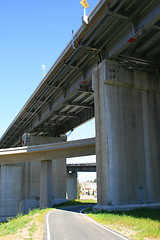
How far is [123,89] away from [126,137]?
448 cm

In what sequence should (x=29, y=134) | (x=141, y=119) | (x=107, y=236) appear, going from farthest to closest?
1. (x=29, y=134)
2. (x=141, y=119)
3. (x=107, y=236)

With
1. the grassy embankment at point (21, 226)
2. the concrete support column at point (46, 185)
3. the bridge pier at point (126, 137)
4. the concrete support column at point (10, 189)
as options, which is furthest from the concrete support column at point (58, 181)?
the grassy embankment at point (21, 226)

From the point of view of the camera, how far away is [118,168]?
71.5 feet

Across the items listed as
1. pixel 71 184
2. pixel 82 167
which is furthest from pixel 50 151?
pixel 71 184

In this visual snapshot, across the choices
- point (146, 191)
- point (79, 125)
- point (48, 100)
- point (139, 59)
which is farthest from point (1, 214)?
point (139, 59)

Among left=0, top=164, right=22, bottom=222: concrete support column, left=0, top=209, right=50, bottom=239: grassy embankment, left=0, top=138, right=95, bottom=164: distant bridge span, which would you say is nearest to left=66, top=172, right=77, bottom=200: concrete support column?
left=0, top=164, right=22, bottom=222: concrete support column

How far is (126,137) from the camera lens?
23.1 m

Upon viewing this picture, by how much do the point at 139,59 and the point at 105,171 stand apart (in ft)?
35.6

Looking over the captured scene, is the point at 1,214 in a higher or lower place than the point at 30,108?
lower

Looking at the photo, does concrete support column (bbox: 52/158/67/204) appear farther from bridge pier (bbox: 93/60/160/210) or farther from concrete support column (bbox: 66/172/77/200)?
concrete support column (bbox: 66/172/77/200)

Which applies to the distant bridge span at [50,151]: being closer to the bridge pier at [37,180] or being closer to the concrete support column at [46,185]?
the concrete support column at [46,185]

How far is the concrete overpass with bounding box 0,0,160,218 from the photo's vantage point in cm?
2017

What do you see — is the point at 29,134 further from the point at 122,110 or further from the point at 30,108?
the point at 122,110

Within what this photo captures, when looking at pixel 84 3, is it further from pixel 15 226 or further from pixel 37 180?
pixel 37 180
